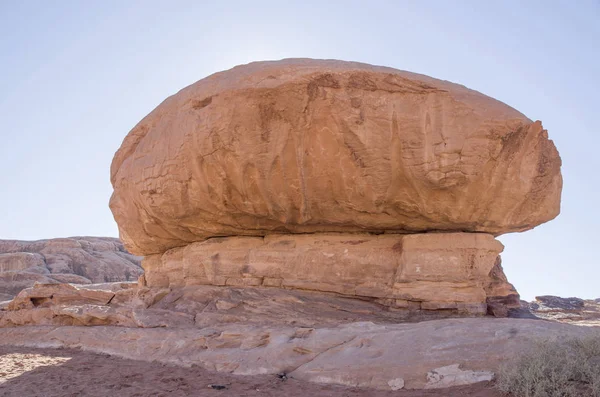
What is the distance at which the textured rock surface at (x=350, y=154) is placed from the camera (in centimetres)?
755

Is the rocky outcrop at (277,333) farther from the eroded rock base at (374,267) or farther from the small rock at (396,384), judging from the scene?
the eroded rock base at (374,267)

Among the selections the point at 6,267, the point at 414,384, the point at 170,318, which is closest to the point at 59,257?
the point at 6,267

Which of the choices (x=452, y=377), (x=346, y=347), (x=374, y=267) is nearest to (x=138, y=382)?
(x=346, y=347)

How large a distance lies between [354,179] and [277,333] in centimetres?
269

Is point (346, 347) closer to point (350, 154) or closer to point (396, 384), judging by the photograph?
point (396, 384)

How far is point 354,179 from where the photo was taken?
26.0 feet

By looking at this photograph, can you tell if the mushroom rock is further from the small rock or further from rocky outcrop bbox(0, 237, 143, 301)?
rocky outcrop bbox(0, 237, 143, 301)

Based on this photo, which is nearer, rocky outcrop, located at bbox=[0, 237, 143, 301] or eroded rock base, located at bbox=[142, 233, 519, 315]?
eroded rock base, located at bbox=[142, 233, 519, 315]

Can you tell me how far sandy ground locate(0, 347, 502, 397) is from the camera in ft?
16.4

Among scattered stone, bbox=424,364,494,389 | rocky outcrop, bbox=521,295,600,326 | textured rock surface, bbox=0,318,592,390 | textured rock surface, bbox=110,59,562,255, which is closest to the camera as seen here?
scattered stone, bbox=424,364,494,389

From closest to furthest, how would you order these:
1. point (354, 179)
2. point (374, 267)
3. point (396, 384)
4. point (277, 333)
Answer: point (396, 384) < point (277, 333) < point (354, 179) < point (374, 267)

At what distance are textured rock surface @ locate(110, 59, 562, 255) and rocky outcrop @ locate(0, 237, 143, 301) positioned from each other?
19022mm

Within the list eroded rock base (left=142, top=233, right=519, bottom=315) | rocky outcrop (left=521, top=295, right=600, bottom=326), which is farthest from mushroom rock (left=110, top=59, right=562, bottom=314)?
rocky outcrop (left=521, top=295, right=600, bottom=326)

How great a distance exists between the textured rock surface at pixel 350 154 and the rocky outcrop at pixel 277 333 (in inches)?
61.6
